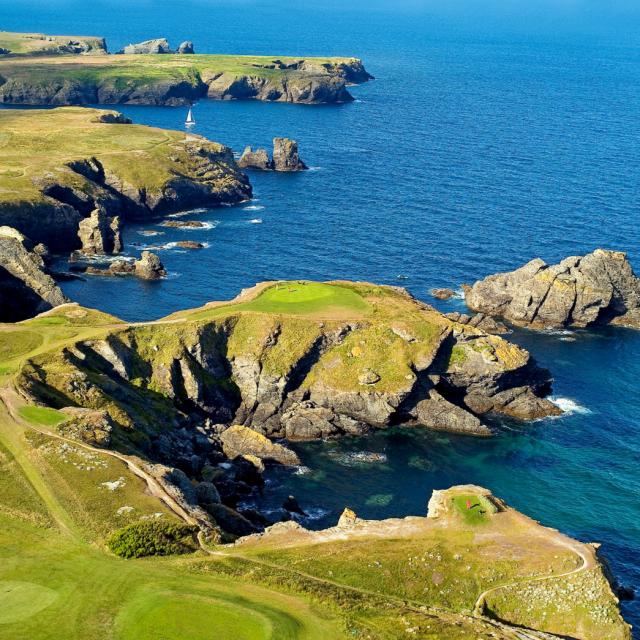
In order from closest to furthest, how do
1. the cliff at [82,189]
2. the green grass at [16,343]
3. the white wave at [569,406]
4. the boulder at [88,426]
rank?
the boulder at [88,426] < the green grass at [16,343] < the white wave at [569,406] < the cliff at [82,189]

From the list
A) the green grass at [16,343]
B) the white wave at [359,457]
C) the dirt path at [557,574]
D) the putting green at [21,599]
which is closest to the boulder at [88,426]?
the green grass at [16,343]

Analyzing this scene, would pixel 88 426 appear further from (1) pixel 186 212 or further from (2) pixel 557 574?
(1) pixel 186 212

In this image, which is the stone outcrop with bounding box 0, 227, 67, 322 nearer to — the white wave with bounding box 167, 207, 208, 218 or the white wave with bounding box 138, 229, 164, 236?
the white wave with bounding box 138, 229, 164, 236

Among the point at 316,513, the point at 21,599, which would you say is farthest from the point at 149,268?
the point at 21,599

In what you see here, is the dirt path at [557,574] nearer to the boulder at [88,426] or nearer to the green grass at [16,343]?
the boulder at [88,426]

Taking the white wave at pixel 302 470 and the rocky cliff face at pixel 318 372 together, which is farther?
the rocky cliff face at pixel 318 372

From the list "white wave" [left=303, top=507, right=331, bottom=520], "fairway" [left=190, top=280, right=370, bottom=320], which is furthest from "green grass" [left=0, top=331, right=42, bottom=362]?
"white wave" [left=303, top=507, right=331, bottom=520]

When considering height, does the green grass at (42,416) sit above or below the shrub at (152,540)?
above

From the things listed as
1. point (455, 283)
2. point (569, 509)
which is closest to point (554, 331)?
point (455, 283)
